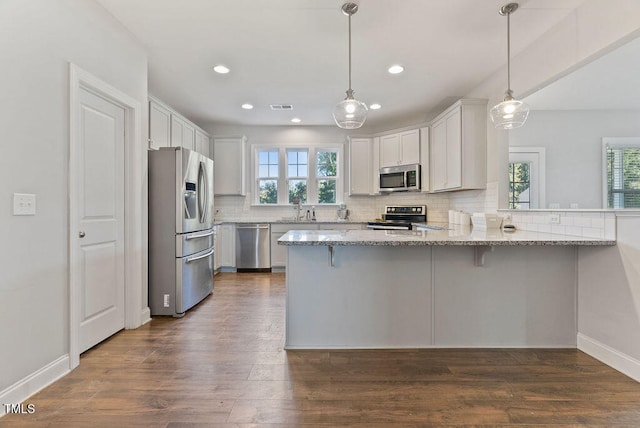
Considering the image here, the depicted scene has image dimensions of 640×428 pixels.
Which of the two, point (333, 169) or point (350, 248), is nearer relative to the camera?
point (350, 248)

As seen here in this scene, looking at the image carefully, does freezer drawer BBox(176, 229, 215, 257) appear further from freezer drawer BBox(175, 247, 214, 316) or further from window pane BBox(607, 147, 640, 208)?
window pane BBox(607, 147, 640, 208)

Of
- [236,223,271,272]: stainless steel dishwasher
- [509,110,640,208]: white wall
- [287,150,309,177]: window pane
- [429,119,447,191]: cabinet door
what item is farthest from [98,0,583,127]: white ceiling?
[236,223,271,272]: stainless steel dishwasher

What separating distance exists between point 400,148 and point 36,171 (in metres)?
4.53

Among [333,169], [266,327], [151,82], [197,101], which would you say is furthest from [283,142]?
[266,327]

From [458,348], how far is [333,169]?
13.4 feet

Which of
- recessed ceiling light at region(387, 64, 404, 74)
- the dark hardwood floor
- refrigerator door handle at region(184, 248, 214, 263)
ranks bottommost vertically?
the dark hardwood floor

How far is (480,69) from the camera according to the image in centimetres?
344

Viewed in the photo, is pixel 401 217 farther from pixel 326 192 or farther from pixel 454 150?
pixel 454 150

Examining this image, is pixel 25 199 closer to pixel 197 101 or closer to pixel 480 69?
pixel 197 101

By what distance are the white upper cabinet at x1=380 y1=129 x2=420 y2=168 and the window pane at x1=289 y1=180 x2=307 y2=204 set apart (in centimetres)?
152

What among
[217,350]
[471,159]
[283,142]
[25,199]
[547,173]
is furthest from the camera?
[283,142]

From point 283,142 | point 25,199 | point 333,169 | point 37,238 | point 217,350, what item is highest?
point 283,142

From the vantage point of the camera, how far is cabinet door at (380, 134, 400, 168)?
5.17 metres

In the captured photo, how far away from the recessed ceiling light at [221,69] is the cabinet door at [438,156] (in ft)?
9.36
